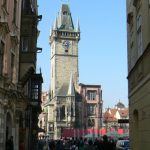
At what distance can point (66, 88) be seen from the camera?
464 ft

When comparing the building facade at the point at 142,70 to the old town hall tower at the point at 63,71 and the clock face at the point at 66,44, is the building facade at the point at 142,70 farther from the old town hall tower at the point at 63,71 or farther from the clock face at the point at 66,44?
the clock face at the point at 66,44

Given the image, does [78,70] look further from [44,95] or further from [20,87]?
[20,87]

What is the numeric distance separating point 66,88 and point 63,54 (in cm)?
1133

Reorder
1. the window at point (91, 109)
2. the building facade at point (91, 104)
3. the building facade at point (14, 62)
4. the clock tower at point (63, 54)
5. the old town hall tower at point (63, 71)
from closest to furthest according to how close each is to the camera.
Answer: the building facade at point (14, 62) → the old town hall tower at point (63, 71) → the clock tower at point (63, 54) → the building facade at point (91, 104) → the window at point (91, 109)

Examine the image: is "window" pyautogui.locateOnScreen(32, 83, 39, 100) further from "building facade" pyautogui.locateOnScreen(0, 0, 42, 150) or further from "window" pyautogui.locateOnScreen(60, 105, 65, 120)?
"window" pyautogui.locateOnScreen(60, 105, 65, 120)

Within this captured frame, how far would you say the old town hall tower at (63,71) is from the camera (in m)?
137

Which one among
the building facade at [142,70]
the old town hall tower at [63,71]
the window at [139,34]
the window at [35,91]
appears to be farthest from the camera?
the old town hall tower at [63,71]

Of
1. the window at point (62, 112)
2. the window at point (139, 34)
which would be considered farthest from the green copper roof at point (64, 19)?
the window at point (139, 34)

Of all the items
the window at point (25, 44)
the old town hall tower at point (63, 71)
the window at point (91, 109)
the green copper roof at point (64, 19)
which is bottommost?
the window at point (25, 44)

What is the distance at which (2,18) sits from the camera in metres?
23.0

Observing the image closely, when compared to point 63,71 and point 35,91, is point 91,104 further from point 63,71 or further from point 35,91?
point 35,91

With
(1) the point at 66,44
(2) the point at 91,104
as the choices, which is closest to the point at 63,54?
(1) the point at 66,44

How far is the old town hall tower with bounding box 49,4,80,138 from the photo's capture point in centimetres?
13725

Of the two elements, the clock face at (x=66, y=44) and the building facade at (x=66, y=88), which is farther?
the clock face at (x=66, y=44)
